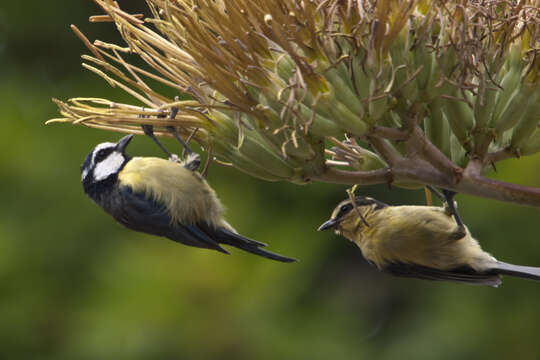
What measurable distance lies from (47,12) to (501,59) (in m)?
3.93

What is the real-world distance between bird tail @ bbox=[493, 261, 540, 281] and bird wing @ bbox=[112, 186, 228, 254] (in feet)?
1.69

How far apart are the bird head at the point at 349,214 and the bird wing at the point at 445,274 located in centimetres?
11

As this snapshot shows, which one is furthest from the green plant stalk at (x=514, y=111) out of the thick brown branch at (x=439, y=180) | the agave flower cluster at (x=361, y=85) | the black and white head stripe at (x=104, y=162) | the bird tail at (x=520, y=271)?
the black and white head stripe at (x=104, y=162)

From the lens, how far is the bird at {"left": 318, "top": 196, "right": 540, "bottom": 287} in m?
1.64

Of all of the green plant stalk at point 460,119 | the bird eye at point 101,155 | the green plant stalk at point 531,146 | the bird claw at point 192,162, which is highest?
the bird eye at point 101,155

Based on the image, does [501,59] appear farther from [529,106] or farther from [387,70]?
[387,70]

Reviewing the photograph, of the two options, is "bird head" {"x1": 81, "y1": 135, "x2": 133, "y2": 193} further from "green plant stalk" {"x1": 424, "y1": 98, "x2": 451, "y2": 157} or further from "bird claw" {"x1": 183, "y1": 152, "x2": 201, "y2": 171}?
"green plant stalk" {"x1": 424, "y1": 98, "x2": 451, "y2": 157}

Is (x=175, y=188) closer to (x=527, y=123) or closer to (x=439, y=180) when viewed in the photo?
(x=439, y=180)

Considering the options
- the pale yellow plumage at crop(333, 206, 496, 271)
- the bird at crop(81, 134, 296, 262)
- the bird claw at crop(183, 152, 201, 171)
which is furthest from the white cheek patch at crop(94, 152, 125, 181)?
the pale yellow plumage at crop(333, 206, 496, 271)

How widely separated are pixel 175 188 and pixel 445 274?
57 centimetres

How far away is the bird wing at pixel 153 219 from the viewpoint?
4.93 ft

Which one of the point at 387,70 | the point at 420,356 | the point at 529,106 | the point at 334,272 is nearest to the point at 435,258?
the point at 529,106

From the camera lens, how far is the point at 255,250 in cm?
143

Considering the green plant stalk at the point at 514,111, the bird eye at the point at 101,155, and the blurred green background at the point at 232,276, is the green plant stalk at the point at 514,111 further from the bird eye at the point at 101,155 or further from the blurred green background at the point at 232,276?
the blurred green background at the point at 232,276
